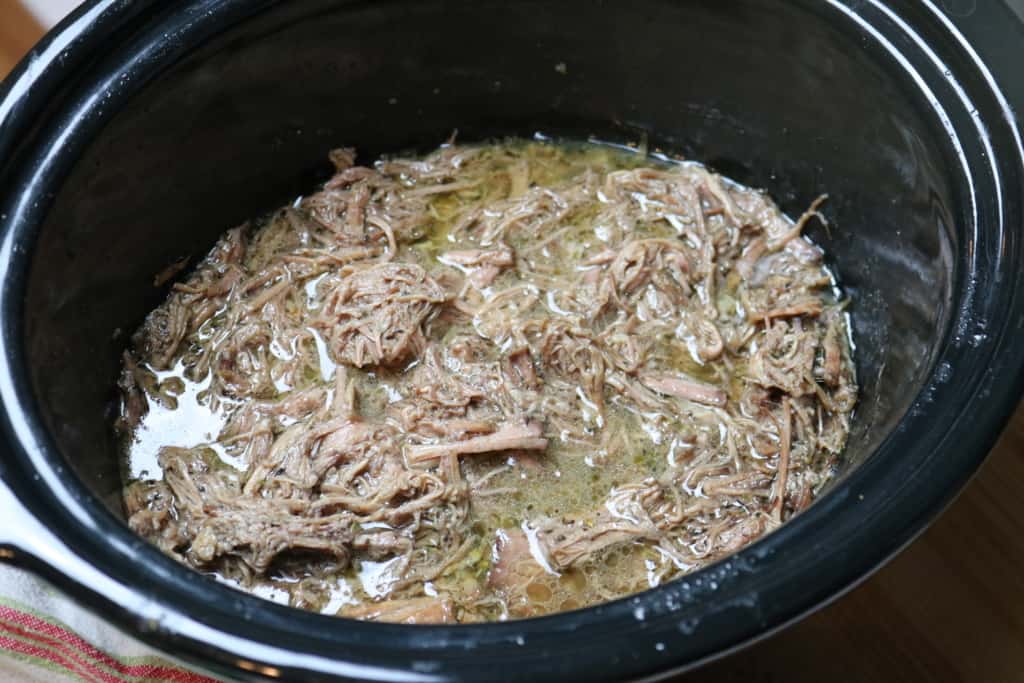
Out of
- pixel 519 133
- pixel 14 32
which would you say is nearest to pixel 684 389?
pixel 519 133

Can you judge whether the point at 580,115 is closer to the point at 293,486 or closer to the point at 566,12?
the point at 566,12

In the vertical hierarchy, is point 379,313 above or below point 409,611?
above

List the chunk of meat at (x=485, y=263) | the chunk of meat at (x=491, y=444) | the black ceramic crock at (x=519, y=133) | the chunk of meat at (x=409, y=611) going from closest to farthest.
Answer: the black ceramic crock at (x=519, y=133) → the chunk of meat at (x=409, y=611) → the chunk of meat at (x=491, y=444) → the chunk of meat at (x=485, y=263)

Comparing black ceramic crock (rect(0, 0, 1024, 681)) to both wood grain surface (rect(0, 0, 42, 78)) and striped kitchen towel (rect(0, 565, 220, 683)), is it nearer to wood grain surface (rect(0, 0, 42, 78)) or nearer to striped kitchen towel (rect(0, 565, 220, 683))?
striped kitchen towel (rect(0, 565, 220, 683))

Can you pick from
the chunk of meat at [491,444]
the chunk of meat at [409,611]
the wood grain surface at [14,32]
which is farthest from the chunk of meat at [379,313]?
the wood grain surface at [14,32]

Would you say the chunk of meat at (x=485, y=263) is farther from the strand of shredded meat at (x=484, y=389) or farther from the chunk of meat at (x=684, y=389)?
the chunk of meat at (x=684, y=389)

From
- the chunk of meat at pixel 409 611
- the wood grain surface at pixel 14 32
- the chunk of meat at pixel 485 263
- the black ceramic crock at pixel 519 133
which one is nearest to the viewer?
the black ceramic crock at pixel 519 133

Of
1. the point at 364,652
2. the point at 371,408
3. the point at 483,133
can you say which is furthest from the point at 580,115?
the point at 364,652

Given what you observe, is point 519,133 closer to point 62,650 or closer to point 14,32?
point 14,32
